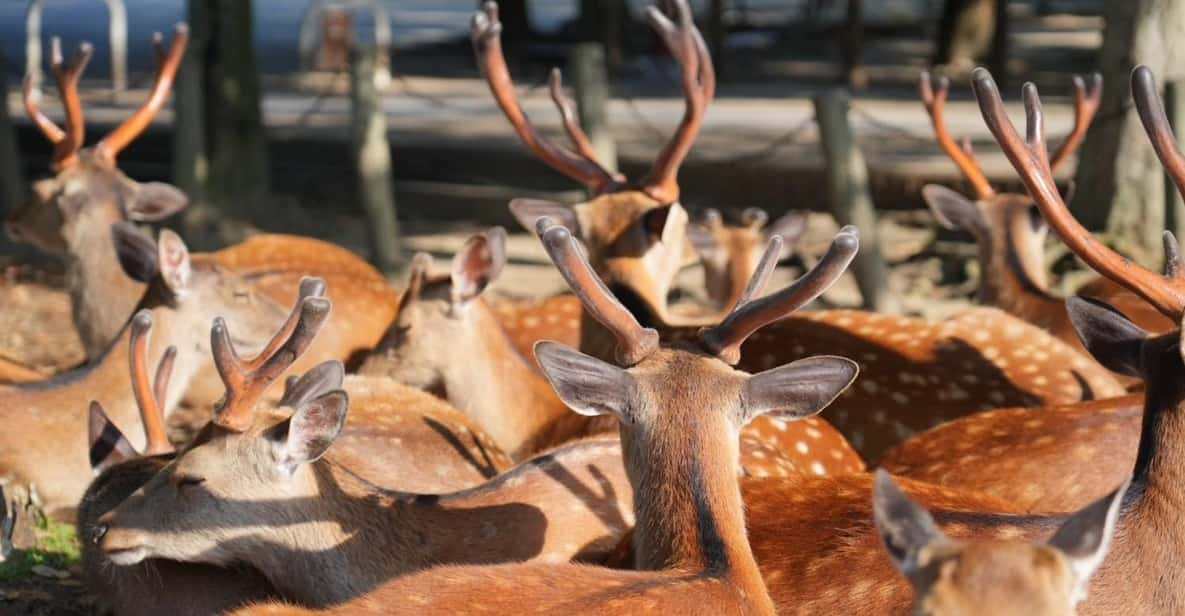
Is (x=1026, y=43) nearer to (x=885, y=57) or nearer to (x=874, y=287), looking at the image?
(x=885, y=57)

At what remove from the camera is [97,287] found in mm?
6773

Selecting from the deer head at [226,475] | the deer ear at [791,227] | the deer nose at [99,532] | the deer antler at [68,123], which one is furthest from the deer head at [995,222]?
the deer nose at [99,532]

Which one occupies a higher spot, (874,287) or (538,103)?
(874,287)

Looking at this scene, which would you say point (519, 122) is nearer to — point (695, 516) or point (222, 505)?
point (222, 505)

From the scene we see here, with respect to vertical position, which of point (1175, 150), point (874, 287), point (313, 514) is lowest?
point (874, 287)

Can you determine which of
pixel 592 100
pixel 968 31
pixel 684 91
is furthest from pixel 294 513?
pixel 968 31

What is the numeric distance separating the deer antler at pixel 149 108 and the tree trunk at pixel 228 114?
3182 millimetres

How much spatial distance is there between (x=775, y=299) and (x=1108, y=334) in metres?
0.76

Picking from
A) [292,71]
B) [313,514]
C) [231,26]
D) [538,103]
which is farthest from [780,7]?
[313,514]

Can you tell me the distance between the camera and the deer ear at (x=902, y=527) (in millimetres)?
2527

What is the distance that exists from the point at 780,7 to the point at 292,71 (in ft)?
38.5

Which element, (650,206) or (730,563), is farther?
(650,206)

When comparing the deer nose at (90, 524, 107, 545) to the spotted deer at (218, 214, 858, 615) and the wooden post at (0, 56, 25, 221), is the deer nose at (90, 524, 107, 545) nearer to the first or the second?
the spotted deer at (218, 214, 858, 615)

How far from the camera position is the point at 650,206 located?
581cm
